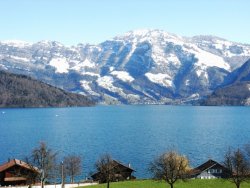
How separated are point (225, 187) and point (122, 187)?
21115mm

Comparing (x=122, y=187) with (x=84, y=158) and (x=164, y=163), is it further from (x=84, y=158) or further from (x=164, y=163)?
(x=84, y=158)

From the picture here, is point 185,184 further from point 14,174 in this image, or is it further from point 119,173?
point 14,174

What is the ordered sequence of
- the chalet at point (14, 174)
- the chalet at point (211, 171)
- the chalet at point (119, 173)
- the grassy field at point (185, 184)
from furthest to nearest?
the chalet at point (211, 171), the chalet at point (119, 173), the chalet at point (14, 174), the grassy field at point (185, 184)

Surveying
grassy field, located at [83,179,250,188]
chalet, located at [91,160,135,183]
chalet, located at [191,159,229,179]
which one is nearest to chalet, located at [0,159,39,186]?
chalet, located at [91,160,135,183]

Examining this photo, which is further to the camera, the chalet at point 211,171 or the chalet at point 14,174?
the chalet at point 211,171

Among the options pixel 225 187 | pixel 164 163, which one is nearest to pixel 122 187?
pixel 164 163

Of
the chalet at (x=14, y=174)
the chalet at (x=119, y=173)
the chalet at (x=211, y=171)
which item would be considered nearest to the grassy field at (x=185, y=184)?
the chalet at (x=119, y=173)

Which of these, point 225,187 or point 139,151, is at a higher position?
point 139,151

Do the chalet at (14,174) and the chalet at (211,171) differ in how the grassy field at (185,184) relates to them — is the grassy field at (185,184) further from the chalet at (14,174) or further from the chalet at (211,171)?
the chalet at (14,174)

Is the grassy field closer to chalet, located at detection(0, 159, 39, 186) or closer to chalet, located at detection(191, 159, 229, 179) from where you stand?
chalet, located at detection(191, 159, 229, 179)

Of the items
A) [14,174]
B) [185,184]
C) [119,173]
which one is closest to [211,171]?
[119,173]

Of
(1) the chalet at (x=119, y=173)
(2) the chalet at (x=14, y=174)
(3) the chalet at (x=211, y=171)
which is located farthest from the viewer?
(3) the chalet at (x=211, y=171)

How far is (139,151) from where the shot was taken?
171375mm

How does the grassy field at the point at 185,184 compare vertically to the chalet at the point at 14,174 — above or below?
below
